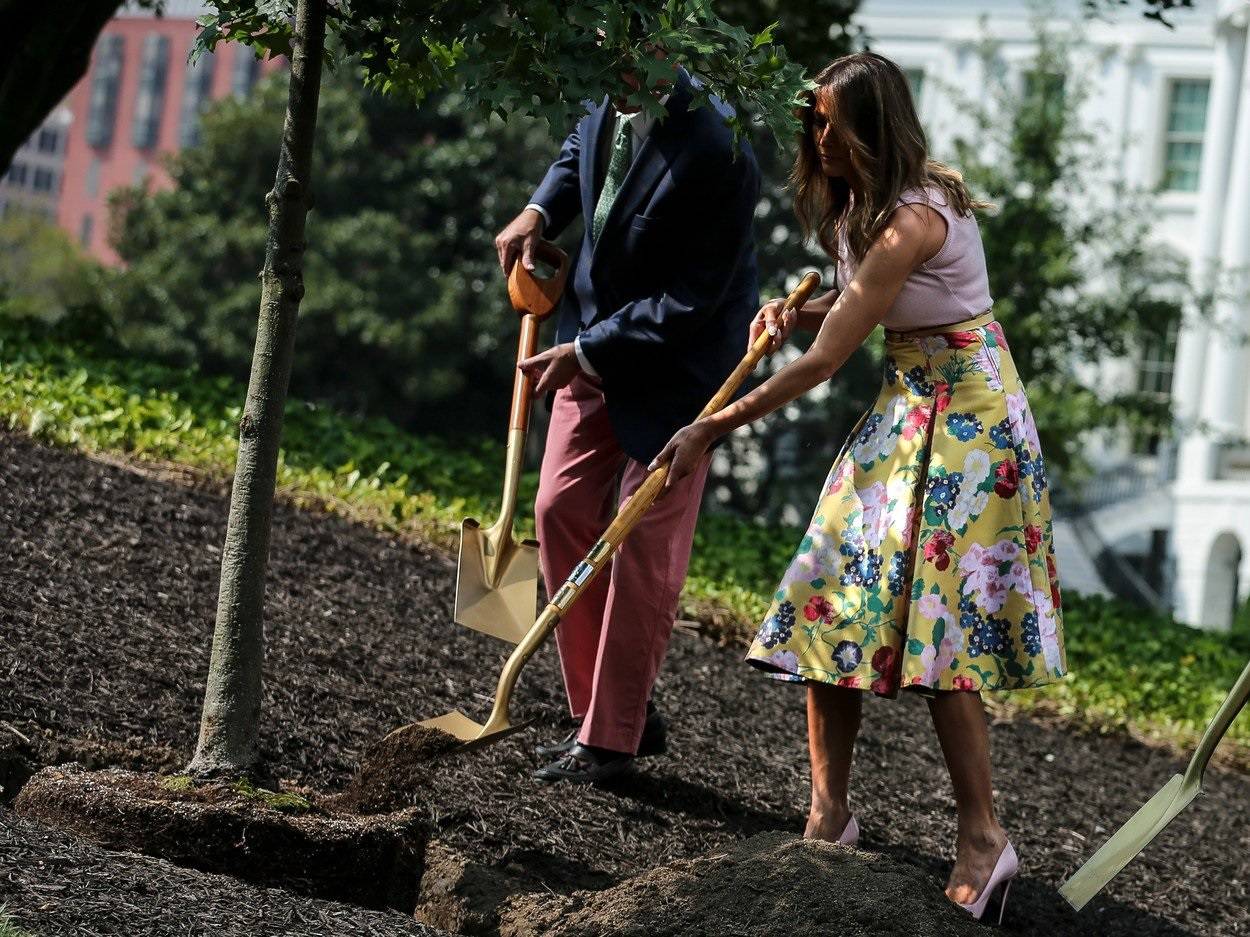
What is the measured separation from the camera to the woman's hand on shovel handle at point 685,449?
3766mm

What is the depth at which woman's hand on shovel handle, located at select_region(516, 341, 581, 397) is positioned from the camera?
4.27m

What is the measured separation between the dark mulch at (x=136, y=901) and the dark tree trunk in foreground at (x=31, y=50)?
6.10m

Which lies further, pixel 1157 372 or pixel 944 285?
pixel 1157 372

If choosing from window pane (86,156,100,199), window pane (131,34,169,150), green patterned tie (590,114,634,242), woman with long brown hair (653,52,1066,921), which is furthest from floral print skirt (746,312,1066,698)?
window pane (86,156,100,199)

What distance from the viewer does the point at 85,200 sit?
82562 mm

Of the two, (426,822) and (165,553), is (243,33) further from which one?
(165,553)

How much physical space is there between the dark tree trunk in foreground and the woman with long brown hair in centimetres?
595

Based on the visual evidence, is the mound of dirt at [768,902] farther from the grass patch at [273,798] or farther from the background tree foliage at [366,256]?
the background tree foliage at [366,256]

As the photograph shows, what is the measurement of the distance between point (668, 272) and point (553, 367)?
0.39 metres

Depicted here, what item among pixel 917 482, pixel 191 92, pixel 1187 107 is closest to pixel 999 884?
pixel 917 482

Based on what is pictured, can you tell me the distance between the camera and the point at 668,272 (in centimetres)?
437

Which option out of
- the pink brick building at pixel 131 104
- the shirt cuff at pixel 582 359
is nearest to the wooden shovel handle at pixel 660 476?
the shirt cuff at pixel 582 359

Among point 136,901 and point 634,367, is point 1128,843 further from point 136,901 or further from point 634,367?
point 136,901

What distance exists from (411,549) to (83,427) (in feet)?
5.20
